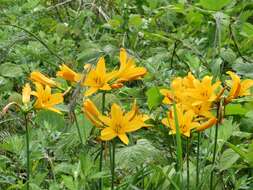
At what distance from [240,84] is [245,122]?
710 mm

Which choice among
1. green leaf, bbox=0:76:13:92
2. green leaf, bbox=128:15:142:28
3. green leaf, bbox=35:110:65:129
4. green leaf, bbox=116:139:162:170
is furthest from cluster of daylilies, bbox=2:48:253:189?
green leaf, bbox=128:15:142:28

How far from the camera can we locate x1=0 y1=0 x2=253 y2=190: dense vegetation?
1.44 meters

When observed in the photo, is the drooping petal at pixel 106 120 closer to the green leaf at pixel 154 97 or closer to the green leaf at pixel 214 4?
the green leaf at pixel 154 97

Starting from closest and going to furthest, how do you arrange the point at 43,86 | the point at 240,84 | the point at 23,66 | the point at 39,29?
1. the point at 240,84
2. the point at 43,86
3. the point at 23,66
4. the point at 39,29

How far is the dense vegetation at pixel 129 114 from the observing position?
144 centimetres

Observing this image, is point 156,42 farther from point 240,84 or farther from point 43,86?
point 240,84

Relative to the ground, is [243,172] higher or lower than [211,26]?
lower

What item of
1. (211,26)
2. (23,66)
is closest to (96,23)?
(211,26)

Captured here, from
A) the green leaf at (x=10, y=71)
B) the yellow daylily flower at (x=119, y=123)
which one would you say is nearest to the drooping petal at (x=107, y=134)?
the yellow daylily flower at (x=119, y=123)

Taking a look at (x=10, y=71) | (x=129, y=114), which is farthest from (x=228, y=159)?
(x=10, y=71)

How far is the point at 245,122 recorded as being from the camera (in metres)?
2.10

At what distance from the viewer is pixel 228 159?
1651mm

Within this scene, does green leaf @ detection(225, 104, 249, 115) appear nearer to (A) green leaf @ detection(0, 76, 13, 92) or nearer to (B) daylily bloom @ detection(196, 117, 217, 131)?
(B) daylily bloom @ detection(196, 117, 217, 131)

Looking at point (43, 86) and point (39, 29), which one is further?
point (39, 29)
